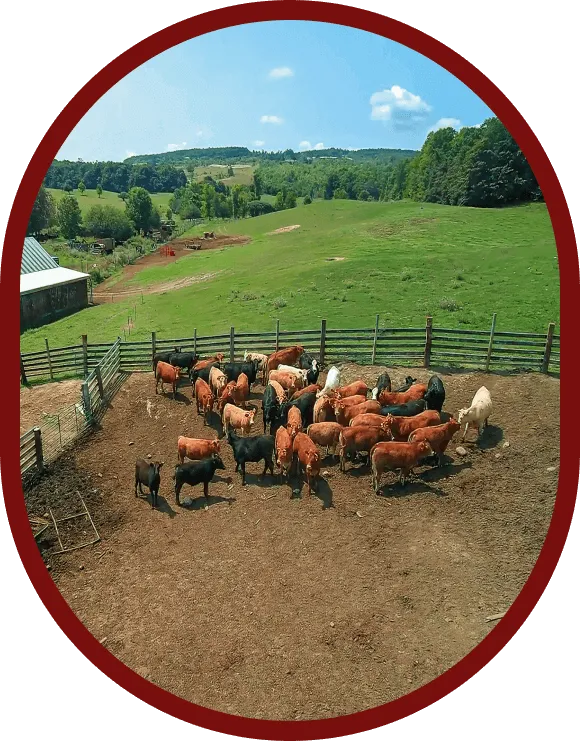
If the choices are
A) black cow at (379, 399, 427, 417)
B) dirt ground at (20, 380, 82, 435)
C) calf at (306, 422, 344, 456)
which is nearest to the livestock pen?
calf at (306, 422, 344, 456)

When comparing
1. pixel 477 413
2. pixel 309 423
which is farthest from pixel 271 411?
pixel 477 413

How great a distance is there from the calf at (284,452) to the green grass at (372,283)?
13.8 m

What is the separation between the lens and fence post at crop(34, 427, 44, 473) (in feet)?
35.1

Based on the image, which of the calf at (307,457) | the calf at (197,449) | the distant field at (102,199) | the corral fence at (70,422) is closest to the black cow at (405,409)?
the calf at (307,457)

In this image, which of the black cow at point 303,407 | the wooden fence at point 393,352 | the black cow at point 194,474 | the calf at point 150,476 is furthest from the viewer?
the wooden fence at point 393,352

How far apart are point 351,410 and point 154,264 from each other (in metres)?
47.8

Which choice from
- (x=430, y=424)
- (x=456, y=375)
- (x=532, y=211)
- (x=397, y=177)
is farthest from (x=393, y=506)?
(x=397, y=177)

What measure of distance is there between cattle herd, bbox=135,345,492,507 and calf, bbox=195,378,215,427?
27mm

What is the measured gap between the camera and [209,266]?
4869cm

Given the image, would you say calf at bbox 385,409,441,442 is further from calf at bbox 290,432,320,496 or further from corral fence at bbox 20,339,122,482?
corral fence at bbox 20,339,122,482

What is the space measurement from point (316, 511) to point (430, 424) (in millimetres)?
3443

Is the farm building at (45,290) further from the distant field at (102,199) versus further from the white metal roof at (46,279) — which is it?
the distant field at (102,199)

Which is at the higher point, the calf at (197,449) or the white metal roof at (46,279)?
the white metal roof at (46,279)
